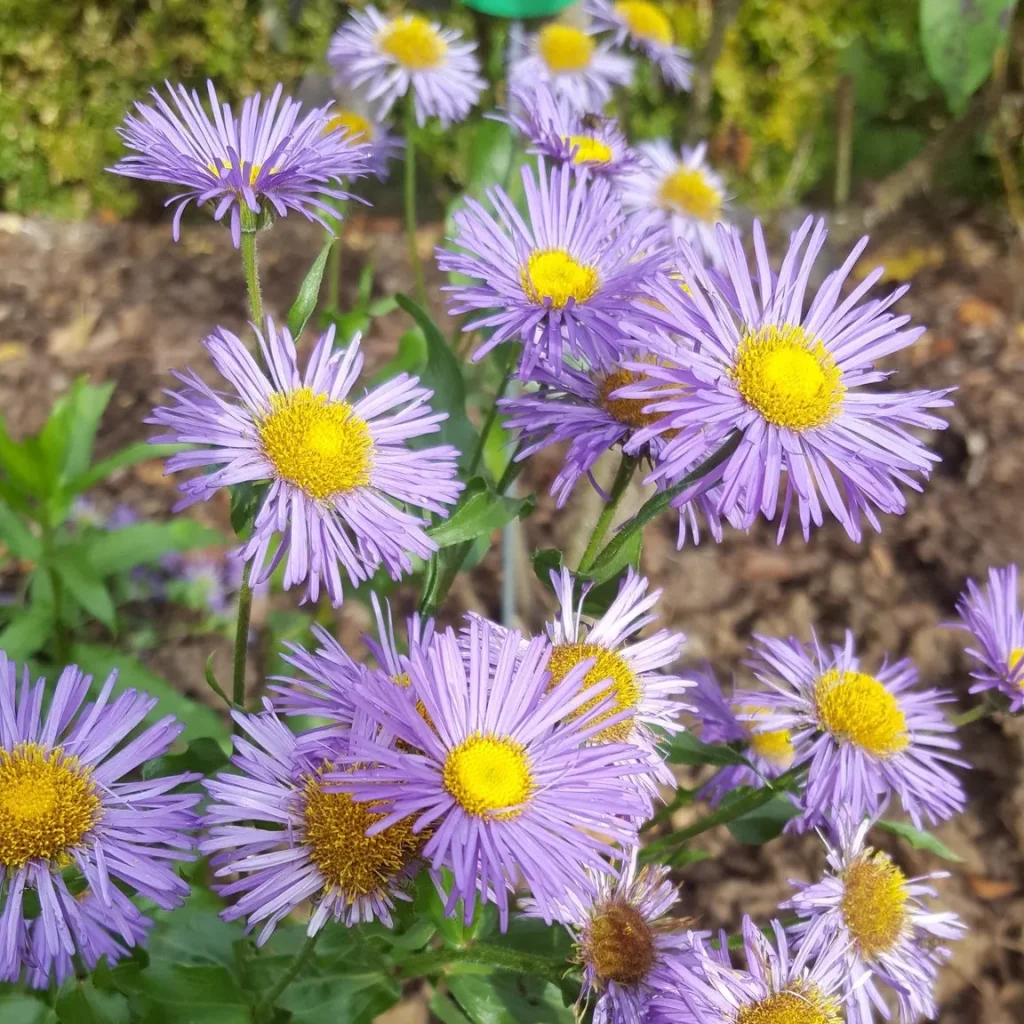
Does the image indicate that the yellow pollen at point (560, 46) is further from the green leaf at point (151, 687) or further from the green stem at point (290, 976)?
the green stem at point (290, 976)

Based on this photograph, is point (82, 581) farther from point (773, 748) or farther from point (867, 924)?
point (867, 924)

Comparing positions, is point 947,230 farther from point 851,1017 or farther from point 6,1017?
point 6,1017

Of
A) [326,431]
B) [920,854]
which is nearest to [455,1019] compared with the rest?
[326,431]

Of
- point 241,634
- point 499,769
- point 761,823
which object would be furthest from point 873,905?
point 241,634

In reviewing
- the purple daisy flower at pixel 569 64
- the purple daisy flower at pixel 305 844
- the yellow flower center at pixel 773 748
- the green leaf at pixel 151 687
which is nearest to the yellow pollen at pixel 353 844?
the purple daisy flower at pixel 305 844

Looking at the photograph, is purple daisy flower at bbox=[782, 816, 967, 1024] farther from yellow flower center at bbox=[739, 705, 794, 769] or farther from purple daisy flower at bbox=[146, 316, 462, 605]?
purple daisy flower at bbox=[146, 316, 462, 605]
